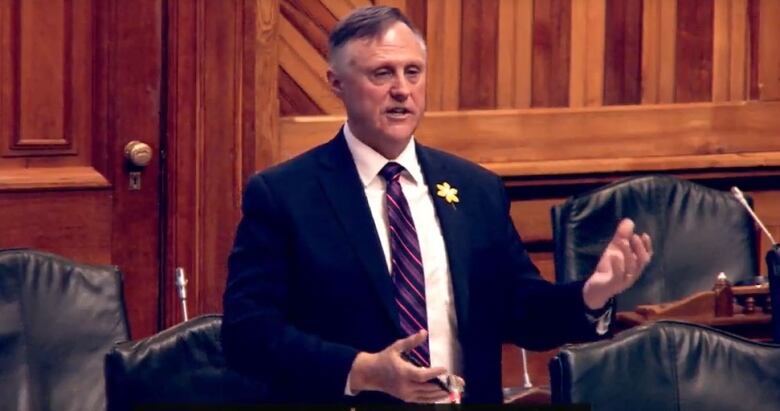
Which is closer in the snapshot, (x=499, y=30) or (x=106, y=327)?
(x=106, y=327)

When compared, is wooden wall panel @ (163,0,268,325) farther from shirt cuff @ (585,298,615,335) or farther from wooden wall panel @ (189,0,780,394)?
shirt cuff @ (585,298,615,335)

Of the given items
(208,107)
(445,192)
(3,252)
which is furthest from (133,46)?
(445,192)

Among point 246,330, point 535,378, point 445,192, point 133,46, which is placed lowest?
point 535,378

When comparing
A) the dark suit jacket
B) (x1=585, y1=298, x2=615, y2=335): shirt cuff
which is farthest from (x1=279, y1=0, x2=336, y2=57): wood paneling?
(x1=585, y1=298, x2=615, y2=335): shirt cuff

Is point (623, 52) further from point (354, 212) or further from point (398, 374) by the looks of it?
point (398, 374)

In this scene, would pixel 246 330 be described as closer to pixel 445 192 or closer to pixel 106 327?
pixel 445 192

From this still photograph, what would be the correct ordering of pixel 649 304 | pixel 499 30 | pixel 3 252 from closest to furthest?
pixel 3 252
pixel 649 304
pixel 499 30

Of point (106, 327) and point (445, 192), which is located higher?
point (445, 192)

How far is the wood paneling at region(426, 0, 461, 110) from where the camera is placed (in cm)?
534

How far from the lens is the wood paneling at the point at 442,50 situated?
210 inches

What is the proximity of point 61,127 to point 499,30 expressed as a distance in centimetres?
150

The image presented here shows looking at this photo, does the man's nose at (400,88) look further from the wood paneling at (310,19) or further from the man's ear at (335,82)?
the wood paneling at (310,19)

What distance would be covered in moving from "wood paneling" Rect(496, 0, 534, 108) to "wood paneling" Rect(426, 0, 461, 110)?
16cm

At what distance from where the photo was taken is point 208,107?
16.5ft
